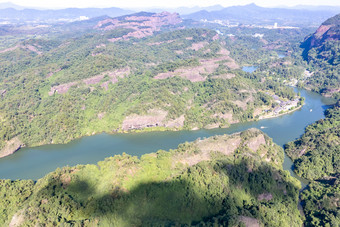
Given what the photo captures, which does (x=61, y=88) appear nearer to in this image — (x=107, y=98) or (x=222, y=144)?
(x=107, y=98)

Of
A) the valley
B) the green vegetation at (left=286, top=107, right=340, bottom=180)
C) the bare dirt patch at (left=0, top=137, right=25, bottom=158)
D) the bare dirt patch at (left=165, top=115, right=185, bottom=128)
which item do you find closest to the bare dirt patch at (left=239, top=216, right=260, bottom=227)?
the valley

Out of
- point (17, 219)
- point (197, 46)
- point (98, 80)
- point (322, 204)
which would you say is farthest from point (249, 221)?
point (197, 46)

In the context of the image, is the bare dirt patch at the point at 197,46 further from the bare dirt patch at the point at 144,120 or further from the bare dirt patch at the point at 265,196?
the bare dirt patch at the point at 265,196

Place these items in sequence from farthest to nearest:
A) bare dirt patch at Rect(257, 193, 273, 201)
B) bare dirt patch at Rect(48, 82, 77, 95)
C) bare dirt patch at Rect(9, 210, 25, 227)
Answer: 1. bare dirt patch at Rect(48, 82, 77, 95)
2. bare dirt patch at Rect(257, 193, 273, 201)
3. bare dirt patch at Rect(9, 210, 25, 227)

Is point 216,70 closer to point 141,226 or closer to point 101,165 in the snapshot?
point 101,165

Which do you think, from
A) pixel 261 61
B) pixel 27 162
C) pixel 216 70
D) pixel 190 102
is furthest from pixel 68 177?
pixel 261 61

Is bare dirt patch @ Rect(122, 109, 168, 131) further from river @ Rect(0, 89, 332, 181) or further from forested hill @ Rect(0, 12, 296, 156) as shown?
river @ Rect(0, 89, 332, 181)
